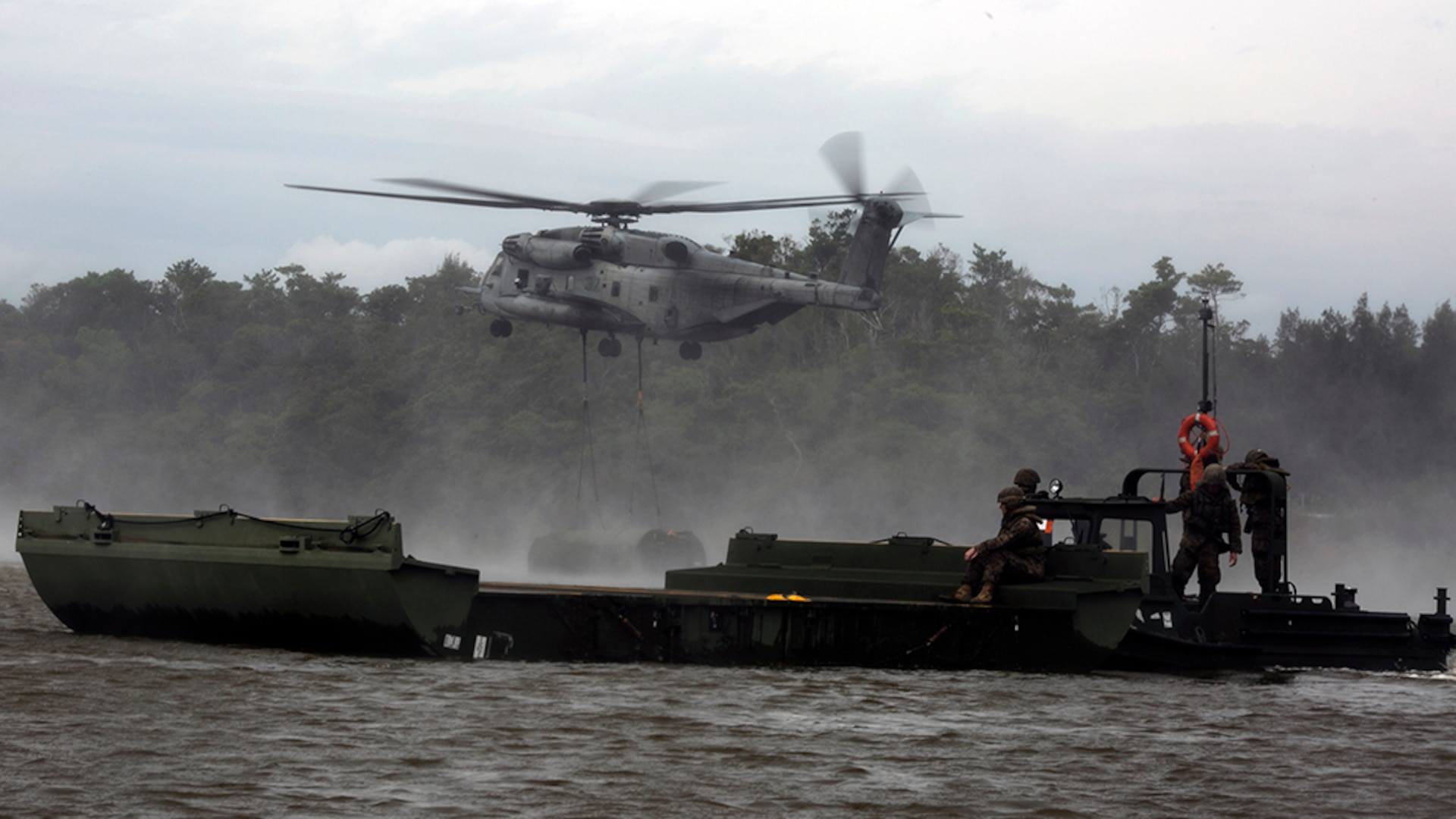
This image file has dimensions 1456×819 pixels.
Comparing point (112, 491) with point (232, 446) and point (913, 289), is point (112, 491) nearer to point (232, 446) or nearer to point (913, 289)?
point (232, 446)

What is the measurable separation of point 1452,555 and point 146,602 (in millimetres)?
48207

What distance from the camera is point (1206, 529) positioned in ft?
67.2

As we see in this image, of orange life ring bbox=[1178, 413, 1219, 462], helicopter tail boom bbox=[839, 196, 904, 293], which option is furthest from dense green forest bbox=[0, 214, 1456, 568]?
orange life ring bbox=[1178, 413, 1219, 462]

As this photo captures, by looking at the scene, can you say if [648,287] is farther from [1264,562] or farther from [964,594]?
[964,594]

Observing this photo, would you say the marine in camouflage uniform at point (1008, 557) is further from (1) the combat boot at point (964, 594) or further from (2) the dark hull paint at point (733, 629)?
(2) the dark hull paint at point (733, 629)

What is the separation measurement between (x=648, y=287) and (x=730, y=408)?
106 feet

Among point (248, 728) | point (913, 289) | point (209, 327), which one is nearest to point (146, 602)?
point (248, 728)

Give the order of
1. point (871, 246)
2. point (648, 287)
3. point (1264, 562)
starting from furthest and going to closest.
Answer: point (871, 246), point (648, 287), point (1264, 562)

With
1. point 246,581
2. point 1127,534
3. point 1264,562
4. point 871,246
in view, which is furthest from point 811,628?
point 871,246

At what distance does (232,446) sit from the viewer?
273 ft

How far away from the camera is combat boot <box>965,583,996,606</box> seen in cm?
1856

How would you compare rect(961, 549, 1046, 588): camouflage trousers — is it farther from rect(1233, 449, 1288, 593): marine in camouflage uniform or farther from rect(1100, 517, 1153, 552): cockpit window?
rect(1233, 449, 1288, 593): marine in camouflage uniform

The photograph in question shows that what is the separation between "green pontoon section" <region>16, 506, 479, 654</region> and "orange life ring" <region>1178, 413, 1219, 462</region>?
892 centimetres

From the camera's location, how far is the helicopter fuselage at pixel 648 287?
→ 4219 cm
